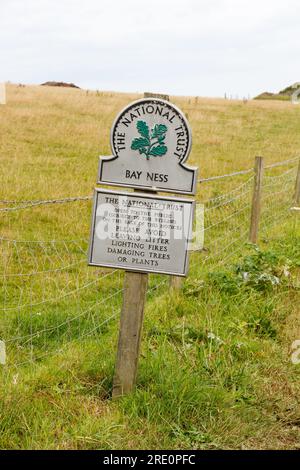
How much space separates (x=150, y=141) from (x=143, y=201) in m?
0.39

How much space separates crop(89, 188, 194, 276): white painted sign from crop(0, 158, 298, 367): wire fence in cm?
94

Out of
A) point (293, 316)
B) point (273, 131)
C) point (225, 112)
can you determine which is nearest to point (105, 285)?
point (293, 316)

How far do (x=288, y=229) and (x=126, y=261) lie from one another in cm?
595

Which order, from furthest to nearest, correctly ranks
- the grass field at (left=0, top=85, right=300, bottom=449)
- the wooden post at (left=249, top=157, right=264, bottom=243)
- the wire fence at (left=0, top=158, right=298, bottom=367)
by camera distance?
the wooden post at (left=249, top=157, right=264, bottom=243)
the wire fence at (left=0, top=158, right=298, bottom=367)
the grass field at (left=0, top=85, right=300, bottom=449)

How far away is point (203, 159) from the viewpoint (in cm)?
1852

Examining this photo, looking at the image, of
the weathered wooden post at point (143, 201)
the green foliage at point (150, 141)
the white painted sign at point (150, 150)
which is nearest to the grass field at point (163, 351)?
the weathered wooden post at point (143, 201)

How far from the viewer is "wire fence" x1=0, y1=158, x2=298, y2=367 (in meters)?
5.68

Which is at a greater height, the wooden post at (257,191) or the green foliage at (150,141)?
the green foliage at (150,141)

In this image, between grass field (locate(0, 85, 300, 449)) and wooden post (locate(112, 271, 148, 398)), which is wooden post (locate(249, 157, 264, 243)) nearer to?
grass field (locate(0, 85, 300, 449))

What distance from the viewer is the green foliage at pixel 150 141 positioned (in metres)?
3.85

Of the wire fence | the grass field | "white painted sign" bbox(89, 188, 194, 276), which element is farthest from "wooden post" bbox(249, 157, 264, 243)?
"white painted sign" bbox(89, 188, 194, 276)

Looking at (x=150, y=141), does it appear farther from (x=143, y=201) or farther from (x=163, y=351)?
(x=163, y=351)

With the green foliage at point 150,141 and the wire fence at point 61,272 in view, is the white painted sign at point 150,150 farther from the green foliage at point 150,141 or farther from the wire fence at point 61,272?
the wire fence at point 61,272

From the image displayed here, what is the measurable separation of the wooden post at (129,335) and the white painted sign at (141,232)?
144 millimetres
